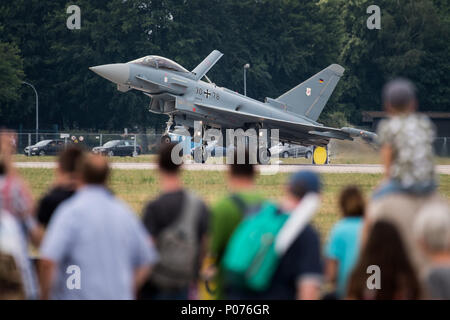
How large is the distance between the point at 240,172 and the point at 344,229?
1096 mm

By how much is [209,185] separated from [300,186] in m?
13.8

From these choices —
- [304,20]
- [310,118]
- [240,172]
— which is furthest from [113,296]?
[304,20]

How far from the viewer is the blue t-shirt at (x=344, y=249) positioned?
6316mm

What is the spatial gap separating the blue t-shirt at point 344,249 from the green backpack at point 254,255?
3.18 feet

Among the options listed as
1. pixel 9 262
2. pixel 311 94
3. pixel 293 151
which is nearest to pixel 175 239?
pixel 9 262

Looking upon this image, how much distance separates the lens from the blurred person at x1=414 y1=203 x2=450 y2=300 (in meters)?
5.18

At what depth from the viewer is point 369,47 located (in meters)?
71.2

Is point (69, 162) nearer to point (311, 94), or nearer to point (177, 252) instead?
point (177, 252)

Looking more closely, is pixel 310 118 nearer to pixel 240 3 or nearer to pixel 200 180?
pixel 200 180

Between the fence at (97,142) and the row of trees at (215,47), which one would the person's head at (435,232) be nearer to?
the fence at (97,142)

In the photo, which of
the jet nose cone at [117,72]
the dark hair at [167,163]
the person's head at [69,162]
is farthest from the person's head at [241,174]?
the jet nose cone at [117,72]

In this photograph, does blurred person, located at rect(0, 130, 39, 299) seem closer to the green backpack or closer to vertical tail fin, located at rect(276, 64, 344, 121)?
the green backpack

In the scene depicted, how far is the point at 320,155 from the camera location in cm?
3788

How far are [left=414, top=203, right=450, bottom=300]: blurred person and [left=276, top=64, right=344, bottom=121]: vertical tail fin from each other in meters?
31.0
